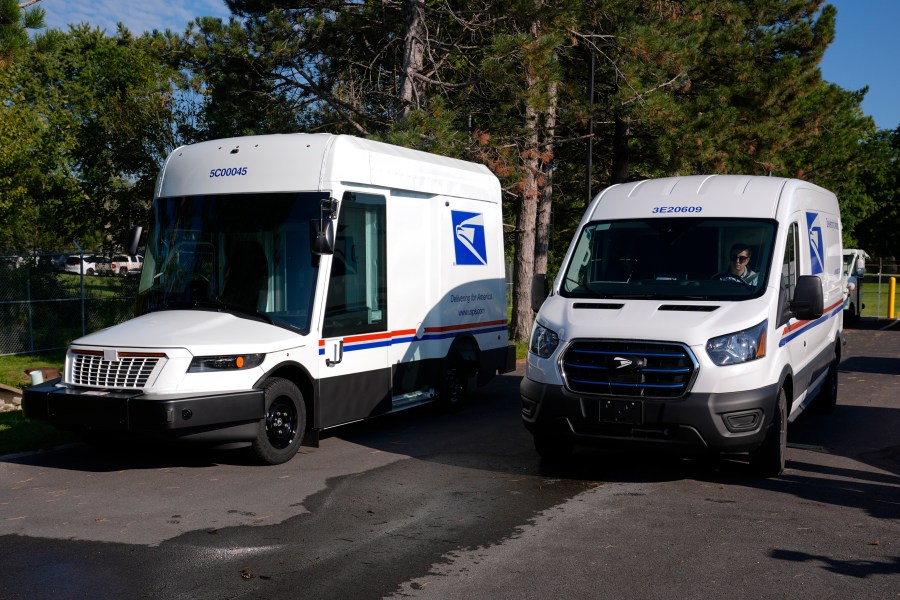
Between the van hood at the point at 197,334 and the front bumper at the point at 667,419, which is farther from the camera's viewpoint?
the van hood at the point at 197,334

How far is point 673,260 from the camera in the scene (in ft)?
27.5

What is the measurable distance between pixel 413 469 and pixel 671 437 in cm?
237

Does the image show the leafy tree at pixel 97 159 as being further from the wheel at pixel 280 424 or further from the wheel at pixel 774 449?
the wheel at pixel 774 449

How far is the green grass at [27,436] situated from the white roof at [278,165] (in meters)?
2.72

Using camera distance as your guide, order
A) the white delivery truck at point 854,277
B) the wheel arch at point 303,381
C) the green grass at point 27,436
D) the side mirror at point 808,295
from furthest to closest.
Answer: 1. the white delivery truck at point 854,277
2. the green grass at point 27,436
3. the wheel arch at point 303,381
4. the side mirror at point 808,295

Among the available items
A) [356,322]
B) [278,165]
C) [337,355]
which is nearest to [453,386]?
[356,322]

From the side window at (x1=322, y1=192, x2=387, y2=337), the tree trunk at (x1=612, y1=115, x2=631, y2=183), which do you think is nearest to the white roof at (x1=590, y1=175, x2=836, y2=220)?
the side window at (x1=322, y1=192, x2=387, y2=337)

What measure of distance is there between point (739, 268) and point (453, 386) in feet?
15.3

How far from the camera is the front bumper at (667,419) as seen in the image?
283 inches

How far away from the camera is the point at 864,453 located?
916 cm

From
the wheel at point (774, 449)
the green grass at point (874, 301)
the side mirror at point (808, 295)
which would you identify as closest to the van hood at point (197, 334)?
the wheel at point (774, 449)

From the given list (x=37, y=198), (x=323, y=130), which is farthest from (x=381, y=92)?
(x=37, y=198)

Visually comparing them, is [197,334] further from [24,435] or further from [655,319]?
[655,319]

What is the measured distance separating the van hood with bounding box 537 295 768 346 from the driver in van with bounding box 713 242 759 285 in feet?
1.18
